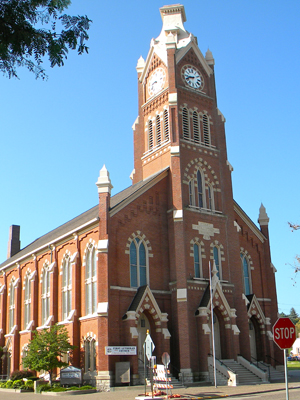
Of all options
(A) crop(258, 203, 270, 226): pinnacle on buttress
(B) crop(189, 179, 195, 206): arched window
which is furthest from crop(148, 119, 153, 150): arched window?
(A) crop(258, 203, 270, 226): pinnacle on buttress

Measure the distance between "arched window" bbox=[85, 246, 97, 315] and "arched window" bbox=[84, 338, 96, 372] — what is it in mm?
2169

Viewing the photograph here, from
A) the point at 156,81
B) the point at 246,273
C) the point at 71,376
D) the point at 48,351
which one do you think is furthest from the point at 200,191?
the point at 71,376

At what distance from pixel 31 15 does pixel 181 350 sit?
27.8 meters

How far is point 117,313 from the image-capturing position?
34.3 m

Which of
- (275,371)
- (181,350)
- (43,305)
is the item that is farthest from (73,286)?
(275,371)

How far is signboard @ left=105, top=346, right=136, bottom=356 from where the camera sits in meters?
32.1

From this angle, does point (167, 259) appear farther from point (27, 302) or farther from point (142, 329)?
point (27, 302)

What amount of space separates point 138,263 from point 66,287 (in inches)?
297

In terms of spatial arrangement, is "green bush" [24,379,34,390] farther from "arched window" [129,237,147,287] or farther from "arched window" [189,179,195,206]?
"arched window" [189,179,195,206]

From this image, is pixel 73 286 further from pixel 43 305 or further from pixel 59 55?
pixel 59 55

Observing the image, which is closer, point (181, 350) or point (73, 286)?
point (181, 350)

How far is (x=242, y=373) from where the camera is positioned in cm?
3478

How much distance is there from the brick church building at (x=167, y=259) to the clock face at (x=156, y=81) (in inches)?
4.1

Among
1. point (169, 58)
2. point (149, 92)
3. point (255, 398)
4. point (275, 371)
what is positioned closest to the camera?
point (255, 398)
